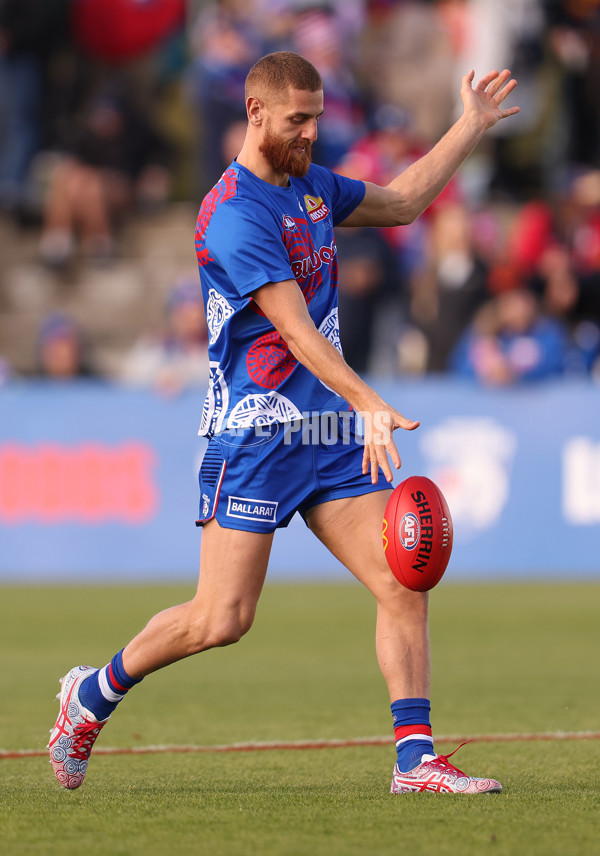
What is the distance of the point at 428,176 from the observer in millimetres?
5891

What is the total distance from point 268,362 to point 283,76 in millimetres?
985

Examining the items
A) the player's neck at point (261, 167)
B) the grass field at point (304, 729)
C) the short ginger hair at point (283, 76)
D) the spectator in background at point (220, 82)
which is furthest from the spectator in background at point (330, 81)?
the short ginger hair at point (283, 76)

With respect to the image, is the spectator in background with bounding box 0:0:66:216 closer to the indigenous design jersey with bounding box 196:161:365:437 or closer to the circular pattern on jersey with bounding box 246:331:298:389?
the indigenous design jersey with bounding box 196:161:365:437

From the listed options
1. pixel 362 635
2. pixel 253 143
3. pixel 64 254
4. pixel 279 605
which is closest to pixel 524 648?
pixel 362 635

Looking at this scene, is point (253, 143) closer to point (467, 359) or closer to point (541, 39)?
point (467, 359)

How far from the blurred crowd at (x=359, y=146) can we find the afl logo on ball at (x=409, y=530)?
31.1ft

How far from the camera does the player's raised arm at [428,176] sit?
580 cm

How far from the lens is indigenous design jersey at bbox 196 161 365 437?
515 cm

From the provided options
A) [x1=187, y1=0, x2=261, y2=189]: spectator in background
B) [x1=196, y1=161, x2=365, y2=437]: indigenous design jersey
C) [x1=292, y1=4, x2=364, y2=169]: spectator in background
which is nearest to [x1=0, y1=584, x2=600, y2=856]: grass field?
[x1=196, y1=161, x2=365, y2=437]: indigenous design jersey

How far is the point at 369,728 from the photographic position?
22.3 feet

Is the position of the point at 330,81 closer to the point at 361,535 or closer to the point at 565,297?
the point at 565,297

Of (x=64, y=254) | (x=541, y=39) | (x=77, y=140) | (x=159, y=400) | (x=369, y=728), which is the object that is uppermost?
(x=541, y=39)

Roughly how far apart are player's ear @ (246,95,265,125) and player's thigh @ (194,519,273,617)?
142 cm

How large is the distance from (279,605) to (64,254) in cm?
777
